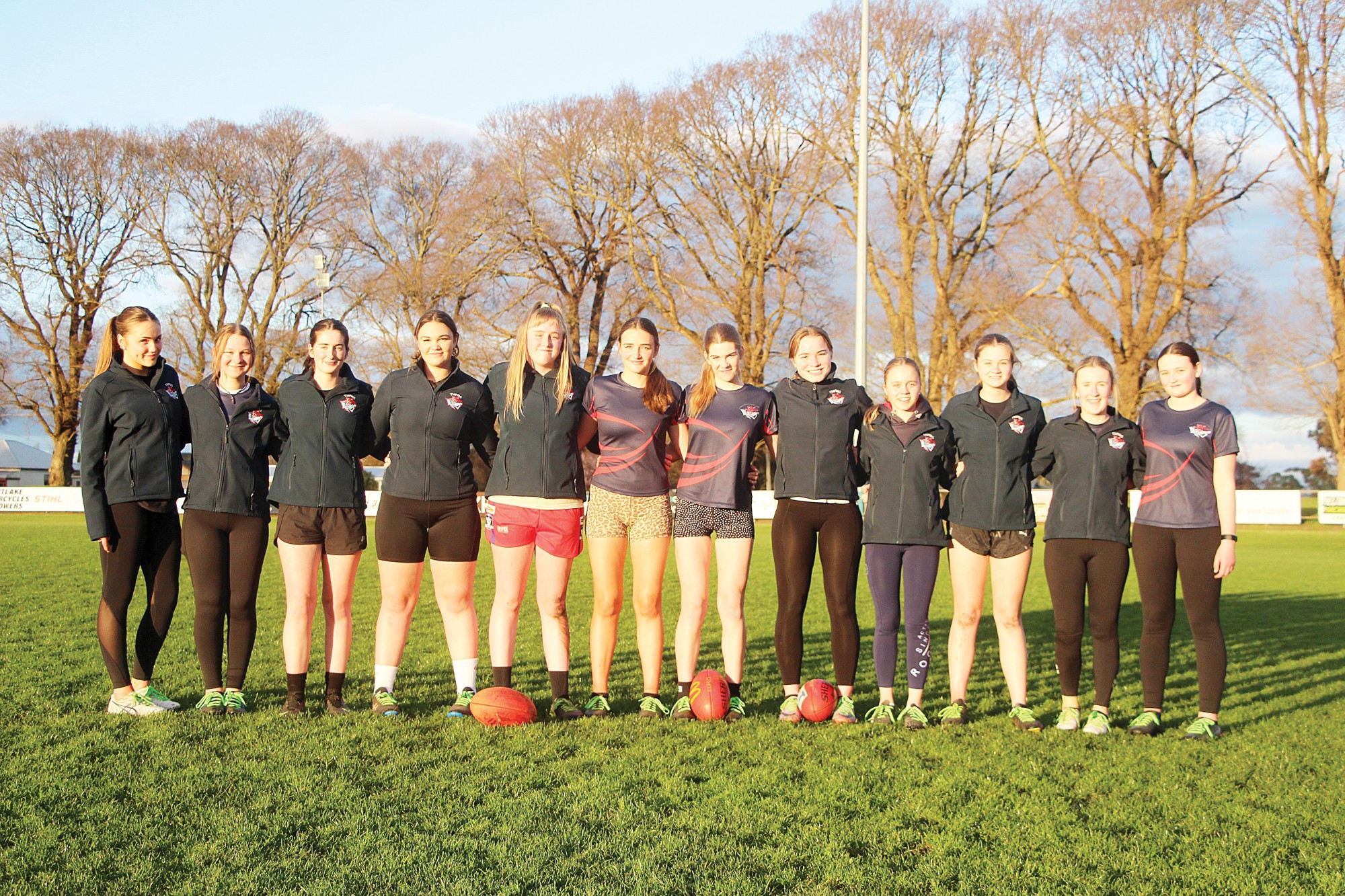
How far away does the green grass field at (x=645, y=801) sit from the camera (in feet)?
10.6

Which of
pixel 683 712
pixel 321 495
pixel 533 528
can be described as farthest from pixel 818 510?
pixel 321 495

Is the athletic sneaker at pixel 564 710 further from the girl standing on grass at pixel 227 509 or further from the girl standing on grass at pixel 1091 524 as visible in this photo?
the girl standing on grass at pixel 1091 524

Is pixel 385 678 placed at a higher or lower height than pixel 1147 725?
higher

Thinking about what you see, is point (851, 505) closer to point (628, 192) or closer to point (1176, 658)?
point (1176, 658)

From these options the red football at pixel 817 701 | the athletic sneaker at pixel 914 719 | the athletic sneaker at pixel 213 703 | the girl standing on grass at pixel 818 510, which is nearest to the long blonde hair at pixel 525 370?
the girl standing on grass at pixel 818 510

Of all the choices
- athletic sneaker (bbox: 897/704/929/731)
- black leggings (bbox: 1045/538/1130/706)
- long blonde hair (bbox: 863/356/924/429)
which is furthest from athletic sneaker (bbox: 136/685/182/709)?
black leggings (bbox: 1045/538/1130/706)

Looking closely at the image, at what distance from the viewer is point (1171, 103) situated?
2538 cm

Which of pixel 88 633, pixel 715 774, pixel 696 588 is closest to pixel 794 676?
pixel 696 588

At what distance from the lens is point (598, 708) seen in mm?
5344

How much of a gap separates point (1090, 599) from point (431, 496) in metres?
3.51

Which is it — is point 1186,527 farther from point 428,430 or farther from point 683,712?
point 428,430

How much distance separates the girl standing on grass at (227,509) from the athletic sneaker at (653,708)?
206 centimetres

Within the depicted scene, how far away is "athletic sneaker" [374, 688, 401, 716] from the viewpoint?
5.23m

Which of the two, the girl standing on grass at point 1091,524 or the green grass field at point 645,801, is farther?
the girl standing on grass at point 1091,524
